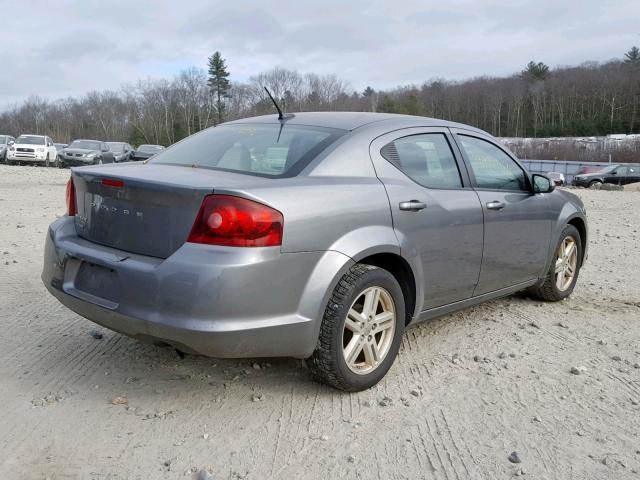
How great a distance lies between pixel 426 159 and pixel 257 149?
1.11 meters

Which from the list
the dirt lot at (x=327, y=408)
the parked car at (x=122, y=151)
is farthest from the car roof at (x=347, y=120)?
the parked car at (x=122, y=151)

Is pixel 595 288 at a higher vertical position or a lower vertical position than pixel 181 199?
lower

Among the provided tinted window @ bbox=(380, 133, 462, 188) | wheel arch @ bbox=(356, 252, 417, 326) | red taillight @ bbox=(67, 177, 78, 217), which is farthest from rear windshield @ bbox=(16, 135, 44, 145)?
wheel arch @ bbox=(356, 252, 417, 326)

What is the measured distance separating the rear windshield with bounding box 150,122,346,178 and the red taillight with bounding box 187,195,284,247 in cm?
46

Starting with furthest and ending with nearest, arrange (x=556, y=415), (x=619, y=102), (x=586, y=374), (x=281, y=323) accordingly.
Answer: (x=619, y=102), (x=586, y=374), (x=556, y=415), (x=281, y=323)

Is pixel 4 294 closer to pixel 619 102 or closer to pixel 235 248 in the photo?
pixel 235 248

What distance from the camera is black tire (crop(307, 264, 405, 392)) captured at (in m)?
3.23

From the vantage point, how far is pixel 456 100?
381 ft

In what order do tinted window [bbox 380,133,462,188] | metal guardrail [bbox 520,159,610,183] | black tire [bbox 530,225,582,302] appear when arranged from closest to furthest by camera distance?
tinted window [bbox 380,133,462,188] < black tire [bbox 530,225,582,302] < metal guardrail [bbox 520,159,610,183]

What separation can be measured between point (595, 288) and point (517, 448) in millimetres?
3703

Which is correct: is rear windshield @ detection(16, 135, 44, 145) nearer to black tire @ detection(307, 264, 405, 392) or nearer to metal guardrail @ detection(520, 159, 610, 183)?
black tire @ detection(307, 264, 405, 392)

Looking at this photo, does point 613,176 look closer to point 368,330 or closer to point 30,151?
point 30,151

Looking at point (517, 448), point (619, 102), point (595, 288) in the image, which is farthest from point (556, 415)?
point (619, 102)

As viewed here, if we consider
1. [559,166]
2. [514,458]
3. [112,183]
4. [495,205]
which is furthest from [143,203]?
[559,166]
